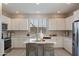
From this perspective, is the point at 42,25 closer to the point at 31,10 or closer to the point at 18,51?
the point at 31,10

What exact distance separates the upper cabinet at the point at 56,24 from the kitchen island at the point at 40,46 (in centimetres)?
38

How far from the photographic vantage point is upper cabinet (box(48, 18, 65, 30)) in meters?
3.67

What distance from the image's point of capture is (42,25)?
12.1 ft

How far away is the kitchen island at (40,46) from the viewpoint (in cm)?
368

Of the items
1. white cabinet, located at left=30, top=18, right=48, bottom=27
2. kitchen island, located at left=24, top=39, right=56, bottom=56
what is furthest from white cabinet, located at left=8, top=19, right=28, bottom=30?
kitchen island, located at left=24, top=39, right=56, bottom=56

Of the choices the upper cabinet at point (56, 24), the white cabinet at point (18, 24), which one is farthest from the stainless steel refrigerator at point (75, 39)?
the white cabinet at point (18, 24)

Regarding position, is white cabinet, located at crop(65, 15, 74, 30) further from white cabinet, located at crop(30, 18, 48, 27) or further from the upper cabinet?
white cabinet, located at crop(30, 18, 48, 27)

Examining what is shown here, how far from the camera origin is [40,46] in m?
3.81

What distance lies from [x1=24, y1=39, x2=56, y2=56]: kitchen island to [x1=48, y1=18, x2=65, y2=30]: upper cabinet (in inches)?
15.1

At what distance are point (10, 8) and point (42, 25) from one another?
964 mm

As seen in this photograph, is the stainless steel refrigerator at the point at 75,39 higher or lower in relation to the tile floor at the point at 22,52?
higher

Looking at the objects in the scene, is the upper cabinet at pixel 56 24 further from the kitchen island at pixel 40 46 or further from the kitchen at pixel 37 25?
the kitchen island at pixel 40 46

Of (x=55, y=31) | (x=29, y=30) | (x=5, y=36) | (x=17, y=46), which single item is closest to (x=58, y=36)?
(x=55, y=31)


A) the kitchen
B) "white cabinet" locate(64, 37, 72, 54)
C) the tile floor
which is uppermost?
the kitchen
